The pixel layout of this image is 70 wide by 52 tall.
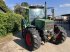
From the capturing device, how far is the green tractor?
10.0 metres

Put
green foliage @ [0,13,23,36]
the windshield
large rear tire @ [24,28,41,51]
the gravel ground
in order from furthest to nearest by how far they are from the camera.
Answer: green foliage @ [0,13,23,36]
the windshield
the gravel ground
large rear tire @ [24,28,41,51]

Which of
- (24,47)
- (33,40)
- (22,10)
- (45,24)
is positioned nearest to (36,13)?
(45,24)

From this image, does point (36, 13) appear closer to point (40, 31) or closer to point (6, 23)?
point (40, 31)

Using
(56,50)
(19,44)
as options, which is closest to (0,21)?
(19,44)

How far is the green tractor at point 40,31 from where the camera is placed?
10031mm

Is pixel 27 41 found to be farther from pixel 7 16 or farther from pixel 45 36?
pixel 7 16

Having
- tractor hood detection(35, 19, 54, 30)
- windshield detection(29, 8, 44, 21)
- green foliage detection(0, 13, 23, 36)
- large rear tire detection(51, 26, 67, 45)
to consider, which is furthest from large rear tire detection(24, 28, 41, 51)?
green foliage detection(0, 13, 23, 36)

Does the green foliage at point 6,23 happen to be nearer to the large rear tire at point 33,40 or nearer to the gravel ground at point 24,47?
the gravel ground at point 24,47

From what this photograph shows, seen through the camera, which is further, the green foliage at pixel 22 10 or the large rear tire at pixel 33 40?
the green foliage at pixel 22 10

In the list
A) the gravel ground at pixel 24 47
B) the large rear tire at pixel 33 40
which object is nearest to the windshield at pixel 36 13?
the gravel ground at pixel 24 47

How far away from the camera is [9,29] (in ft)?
50.3

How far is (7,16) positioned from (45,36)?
16.8 feet

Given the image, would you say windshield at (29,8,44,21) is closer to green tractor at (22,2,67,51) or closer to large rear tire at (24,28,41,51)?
green tractor at (22,2,67,51)

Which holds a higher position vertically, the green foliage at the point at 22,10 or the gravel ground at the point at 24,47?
the green foliage at the point at 22,10
